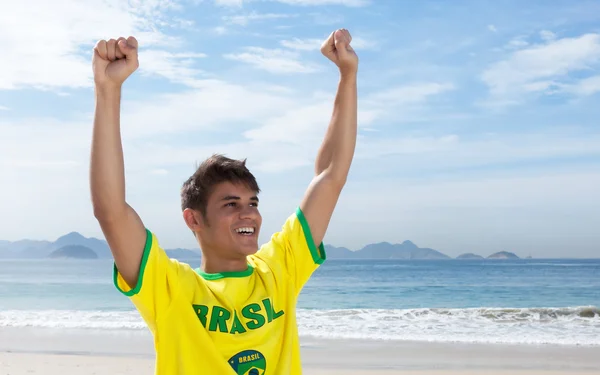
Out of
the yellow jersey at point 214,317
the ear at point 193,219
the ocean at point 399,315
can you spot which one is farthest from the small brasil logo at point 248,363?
the ocean at point 399,315

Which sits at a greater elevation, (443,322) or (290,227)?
(290,227)

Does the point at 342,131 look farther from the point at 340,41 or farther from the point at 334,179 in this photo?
the point at 340,41

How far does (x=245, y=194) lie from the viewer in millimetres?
2209

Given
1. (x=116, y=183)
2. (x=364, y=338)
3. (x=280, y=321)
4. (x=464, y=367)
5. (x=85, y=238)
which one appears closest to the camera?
(x=116, y=183)

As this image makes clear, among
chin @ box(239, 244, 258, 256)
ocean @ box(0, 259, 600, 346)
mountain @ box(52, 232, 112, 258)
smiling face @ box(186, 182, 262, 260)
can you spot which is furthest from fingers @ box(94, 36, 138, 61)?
mountain @ box(52, 232, 112, 258)

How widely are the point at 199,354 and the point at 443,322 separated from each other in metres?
12.0

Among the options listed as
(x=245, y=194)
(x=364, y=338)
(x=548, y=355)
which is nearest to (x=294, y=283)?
(x=245, y=194)

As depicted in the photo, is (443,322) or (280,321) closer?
(280,321)

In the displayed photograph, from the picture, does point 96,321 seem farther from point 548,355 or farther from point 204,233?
point 204,233

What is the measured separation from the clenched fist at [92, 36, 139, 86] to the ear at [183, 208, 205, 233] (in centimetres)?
53

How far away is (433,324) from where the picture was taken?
13070mm

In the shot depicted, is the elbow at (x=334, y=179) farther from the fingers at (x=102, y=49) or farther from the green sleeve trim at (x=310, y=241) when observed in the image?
the fingers at (x=102, y=49)

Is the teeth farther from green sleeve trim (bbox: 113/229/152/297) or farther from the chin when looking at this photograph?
green sleeve trim (bbox: 113/229/152/297)

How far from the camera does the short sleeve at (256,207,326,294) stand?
7.52ft
